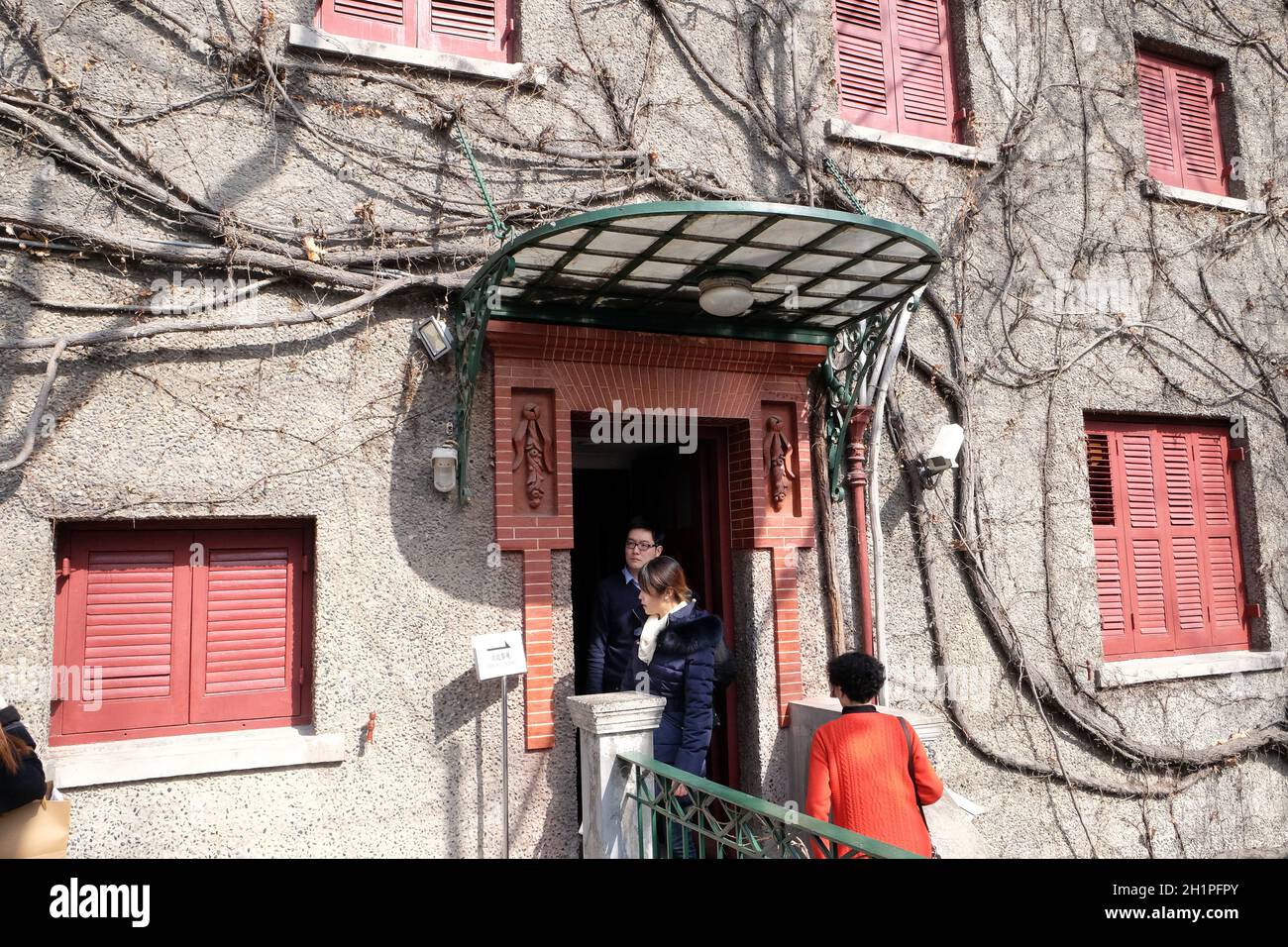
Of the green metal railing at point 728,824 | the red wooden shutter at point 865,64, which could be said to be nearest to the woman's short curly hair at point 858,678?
the green metal railing at point 728,824

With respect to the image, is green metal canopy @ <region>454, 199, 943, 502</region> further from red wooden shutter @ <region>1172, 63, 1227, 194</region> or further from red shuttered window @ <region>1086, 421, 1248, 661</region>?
red wooden shutter @ <region>1172, 63, 1227, 194</region>

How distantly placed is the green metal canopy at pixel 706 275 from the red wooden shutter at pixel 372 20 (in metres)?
1.36

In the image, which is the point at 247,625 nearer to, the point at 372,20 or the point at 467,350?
the point at 467,350

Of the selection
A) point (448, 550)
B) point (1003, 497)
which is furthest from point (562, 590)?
point (1003, 497)

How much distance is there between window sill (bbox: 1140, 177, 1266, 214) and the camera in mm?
7234

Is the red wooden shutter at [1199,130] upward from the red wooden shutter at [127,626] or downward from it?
upward

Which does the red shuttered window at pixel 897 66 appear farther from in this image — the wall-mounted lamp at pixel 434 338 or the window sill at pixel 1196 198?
the wall-mounted lamp at pixel 434 338

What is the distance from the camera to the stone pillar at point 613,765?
429 cm

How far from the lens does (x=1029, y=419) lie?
652 centimetres

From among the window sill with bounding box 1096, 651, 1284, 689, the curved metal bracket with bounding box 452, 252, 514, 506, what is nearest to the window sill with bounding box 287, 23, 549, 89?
the curved metal bracket with bounding box 452, 252, 514, 506

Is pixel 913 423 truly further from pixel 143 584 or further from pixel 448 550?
pixel 143 584

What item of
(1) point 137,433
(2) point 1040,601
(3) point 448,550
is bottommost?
(2) point 1040,601

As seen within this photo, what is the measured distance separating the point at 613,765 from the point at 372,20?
4410 millimetres

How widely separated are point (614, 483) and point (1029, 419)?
327 centimetres
